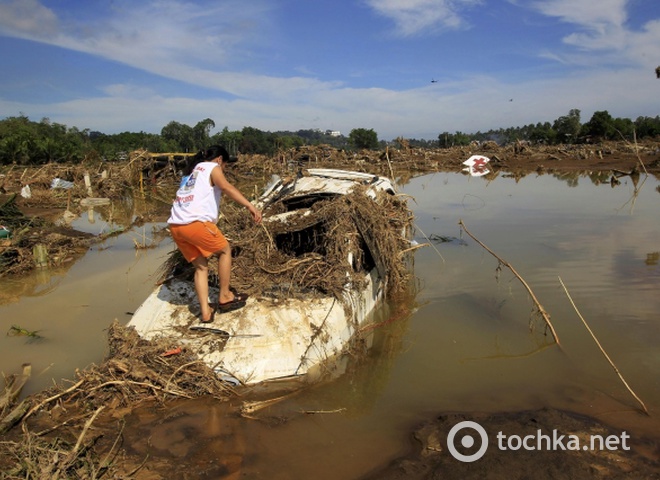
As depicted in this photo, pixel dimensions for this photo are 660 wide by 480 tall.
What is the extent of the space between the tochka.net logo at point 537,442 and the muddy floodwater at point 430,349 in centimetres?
38

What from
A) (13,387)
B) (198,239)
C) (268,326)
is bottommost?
(13,387)

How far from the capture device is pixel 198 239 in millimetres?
4418

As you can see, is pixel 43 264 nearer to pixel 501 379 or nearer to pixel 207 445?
pixel 207 445

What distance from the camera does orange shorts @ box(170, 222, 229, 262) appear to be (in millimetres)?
4395

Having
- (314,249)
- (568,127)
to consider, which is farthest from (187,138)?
(314,249)

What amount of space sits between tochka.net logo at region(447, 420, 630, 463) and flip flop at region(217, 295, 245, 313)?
2417mm

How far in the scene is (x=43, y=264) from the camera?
9.26 m

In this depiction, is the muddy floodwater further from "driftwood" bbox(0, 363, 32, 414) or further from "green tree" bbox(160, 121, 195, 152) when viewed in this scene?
"green tree" bbox(160, 121, 195, 152)

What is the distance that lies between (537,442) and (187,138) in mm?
52784

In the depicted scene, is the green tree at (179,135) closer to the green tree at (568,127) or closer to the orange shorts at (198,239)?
the green tree at (568,127)

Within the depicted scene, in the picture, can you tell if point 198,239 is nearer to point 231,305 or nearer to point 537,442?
point 231,305

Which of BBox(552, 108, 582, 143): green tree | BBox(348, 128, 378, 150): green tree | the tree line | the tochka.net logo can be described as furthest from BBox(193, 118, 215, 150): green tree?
the tochka.net logo

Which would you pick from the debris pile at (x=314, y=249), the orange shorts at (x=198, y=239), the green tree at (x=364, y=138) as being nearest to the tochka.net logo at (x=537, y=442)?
the debris pile at (x=314, y=249)

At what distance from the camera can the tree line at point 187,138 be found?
27.0m
